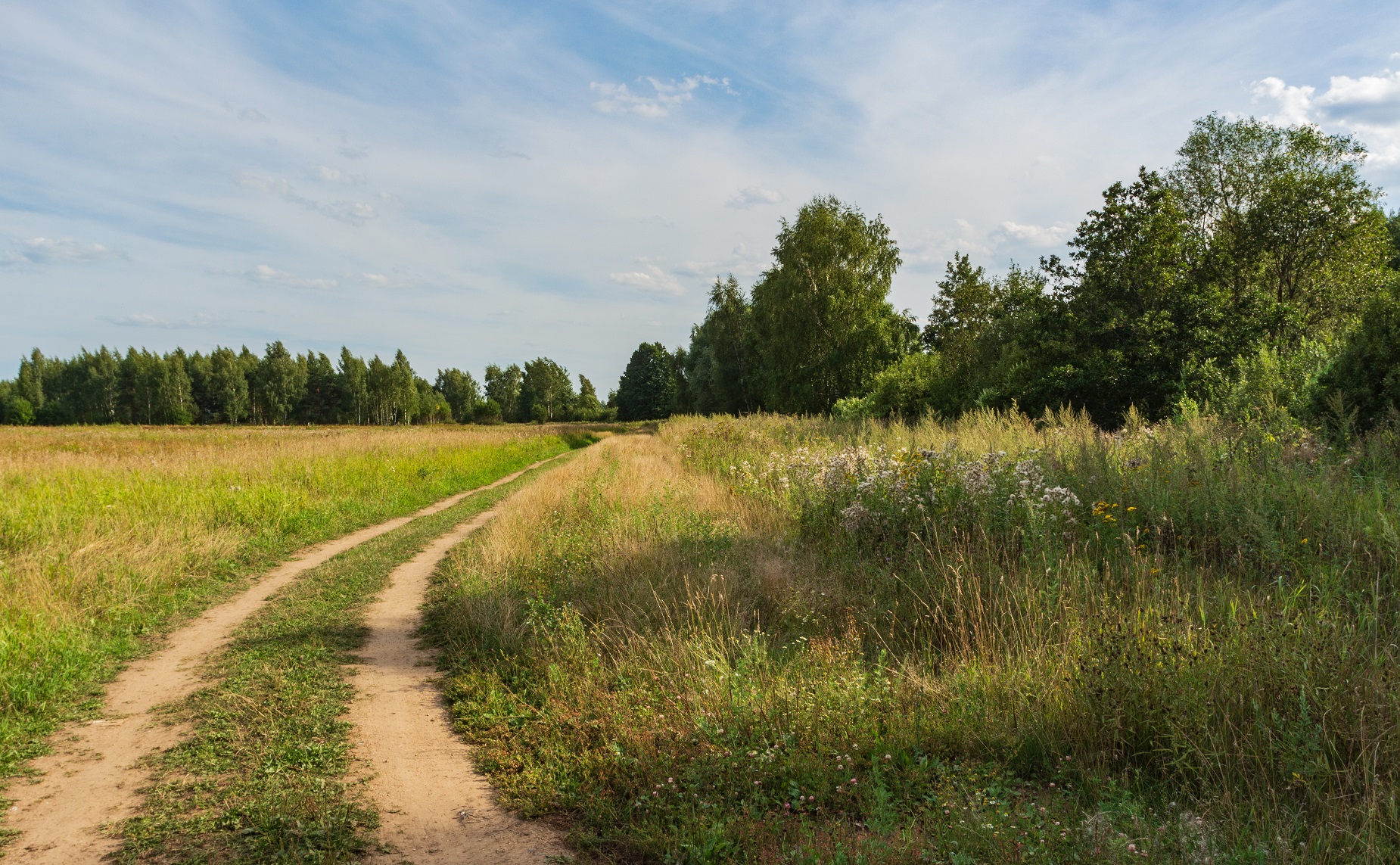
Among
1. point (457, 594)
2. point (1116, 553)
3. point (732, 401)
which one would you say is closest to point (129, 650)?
point (457, 594)

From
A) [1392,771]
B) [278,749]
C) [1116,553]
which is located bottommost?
[278,749]

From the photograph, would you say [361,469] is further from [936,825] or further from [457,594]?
[936,825]

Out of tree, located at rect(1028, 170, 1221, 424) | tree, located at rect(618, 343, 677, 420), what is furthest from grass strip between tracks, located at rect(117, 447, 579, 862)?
tree, located at rect(618, 343, 677, 420)

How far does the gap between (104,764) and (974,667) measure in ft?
17.8

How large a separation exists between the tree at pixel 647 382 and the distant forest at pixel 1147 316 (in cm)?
3295

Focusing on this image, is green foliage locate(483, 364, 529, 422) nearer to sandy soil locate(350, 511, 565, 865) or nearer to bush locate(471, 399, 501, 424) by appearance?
bush locate(471, 399, 501, 424)

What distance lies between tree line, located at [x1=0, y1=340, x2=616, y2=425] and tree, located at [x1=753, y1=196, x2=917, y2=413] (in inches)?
2445

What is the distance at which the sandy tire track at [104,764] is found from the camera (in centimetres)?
353

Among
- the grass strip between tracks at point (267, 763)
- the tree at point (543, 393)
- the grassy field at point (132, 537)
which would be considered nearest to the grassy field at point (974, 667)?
the grass strip between tracks at point (267, 763)

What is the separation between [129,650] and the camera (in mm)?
6508

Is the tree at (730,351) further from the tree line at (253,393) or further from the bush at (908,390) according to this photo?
the tree line at (253,393)

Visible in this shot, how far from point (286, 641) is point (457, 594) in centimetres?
164

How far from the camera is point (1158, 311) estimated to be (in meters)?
18.6

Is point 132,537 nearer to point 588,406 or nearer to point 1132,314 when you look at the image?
point 1132,314
